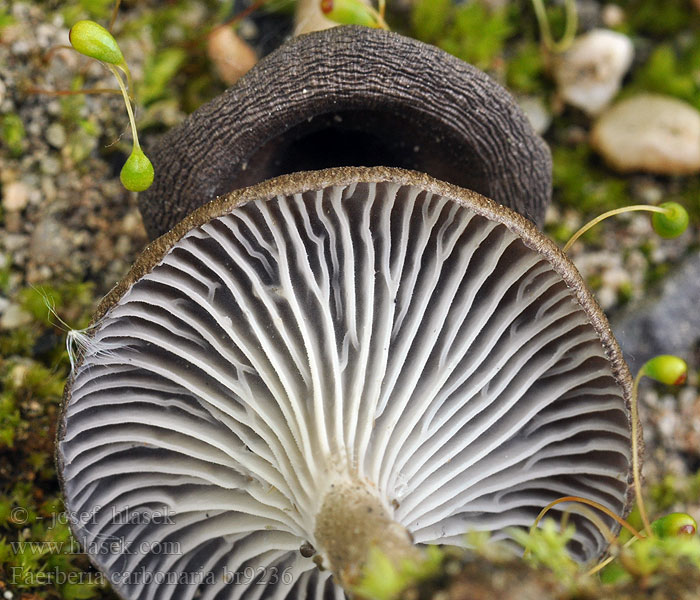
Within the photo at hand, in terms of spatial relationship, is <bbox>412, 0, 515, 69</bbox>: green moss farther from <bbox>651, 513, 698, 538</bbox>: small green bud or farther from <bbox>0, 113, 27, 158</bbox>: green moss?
<bbox>651, 513, 698, 538</bbox>: small green bud

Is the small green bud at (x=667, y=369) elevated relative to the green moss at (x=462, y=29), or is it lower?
lower

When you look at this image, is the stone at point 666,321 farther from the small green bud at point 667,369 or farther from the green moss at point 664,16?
the green moss at point 664,16

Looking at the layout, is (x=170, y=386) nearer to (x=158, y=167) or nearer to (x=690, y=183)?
(x=158, y=167)

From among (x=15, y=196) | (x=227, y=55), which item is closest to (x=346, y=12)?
(x=227, y=55)

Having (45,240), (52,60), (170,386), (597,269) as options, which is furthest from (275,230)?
(597,269)

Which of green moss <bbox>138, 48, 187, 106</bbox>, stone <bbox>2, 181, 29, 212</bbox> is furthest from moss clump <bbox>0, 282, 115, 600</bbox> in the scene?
green moss <bbox>138, 48, 187, 106</bbox>

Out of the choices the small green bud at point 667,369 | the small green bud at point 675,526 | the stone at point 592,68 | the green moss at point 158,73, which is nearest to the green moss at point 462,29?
the stone at point 592,68
